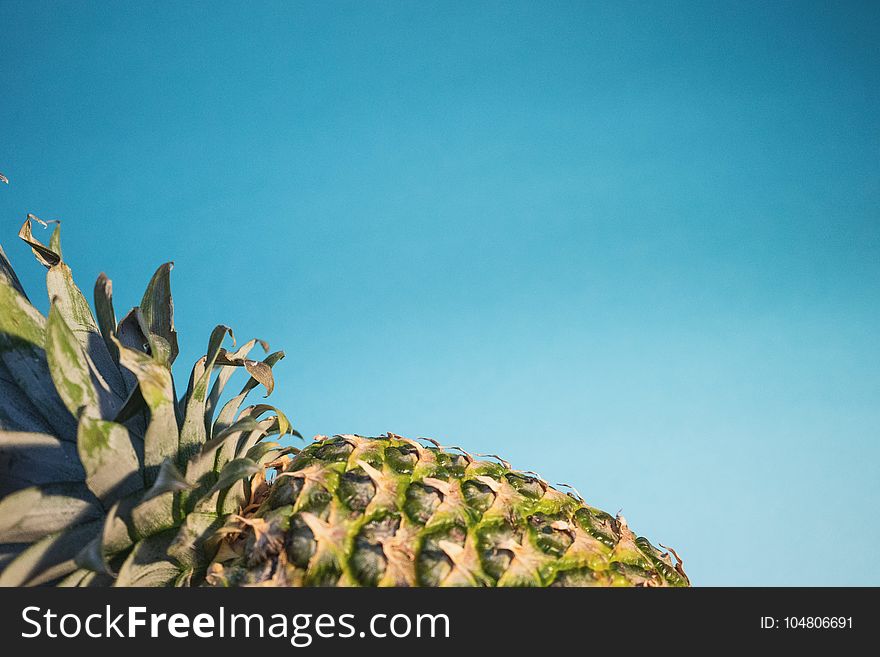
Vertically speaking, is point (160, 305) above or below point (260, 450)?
above

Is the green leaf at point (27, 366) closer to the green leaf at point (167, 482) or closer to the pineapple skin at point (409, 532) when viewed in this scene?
the green leaf at point (167, 482)

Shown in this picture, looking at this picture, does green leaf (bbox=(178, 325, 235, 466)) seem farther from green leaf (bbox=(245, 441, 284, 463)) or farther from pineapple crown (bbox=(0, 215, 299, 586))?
green leaf (bbox=(245, 441, 284, 463))

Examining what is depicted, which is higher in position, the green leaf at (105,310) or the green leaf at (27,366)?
the green leaf at (105,310)

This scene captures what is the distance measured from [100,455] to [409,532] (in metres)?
0.66

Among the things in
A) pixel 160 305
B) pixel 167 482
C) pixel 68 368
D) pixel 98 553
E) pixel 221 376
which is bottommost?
pixel 98 553

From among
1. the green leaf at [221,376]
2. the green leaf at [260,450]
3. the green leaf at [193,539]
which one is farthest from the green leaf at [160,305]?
the green leaf at [193,539]

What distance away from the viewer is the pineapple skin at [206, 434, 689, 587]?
1.40 m

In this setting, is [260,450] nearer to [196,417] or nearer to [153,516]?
[196,417]

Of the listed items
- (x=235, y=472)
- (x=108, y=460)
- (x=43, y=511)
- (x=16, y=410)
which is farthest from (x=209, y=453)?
(x=16, y=410)

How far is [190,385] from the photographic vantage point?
1.54m

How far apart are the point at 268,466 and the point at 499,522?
629 mm

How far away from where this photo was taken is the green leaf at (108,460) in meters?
1.28

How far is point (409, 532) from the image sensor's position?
146 centimetres

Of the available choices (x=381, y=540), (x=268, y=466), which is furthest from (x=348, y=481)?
(x=268, y=466)
